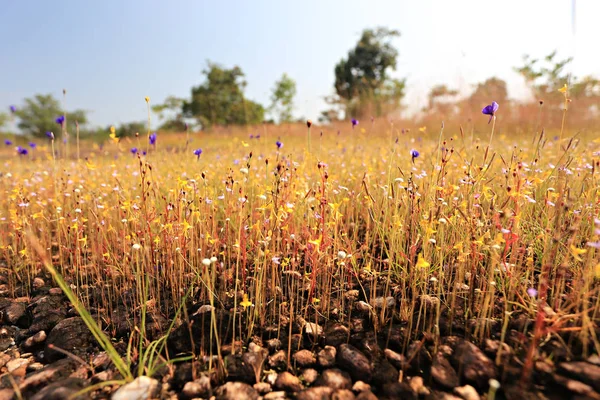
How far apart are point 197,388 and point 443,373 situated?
93 centimetres

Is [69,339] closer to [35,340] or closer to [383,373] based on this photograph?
[35,340]

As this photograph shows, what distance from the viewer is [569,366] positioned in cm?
114

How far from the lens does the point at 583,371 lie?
1.11 meters

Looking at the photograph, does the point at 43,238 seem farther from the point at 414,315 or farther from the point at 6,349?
the point at 414,315

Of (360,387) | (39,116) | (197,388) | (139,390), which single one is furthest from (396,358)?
(39,116)

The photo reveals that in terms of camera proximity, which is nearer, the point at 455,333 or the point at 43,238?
the point at 455,333

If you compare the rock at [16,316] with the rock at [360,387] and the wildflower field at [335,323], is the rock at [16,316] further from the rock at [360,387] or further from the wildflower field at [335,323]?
the rock at [360,387]

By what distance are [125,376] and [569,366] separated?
1.59m

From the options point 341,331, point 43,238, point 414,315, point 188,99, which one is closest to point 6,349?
point 43,238

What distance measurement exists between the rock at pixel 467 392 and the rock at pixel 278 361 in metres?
0.67

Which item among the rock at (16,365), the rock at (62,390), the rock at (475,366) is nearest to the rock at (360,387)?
the rock at (475,366)

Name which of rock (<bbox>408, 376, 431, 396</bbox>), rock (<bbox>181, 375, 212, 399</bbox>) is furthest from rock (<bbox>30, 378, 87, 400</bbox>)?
rock (<bbox>408, 376, 431, 396</bbox>)

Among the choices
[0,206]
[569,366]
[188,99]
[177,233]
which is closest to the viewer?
[569,366]

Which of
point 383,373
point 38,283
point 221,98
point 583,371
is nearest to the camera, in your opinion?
point 583,371
